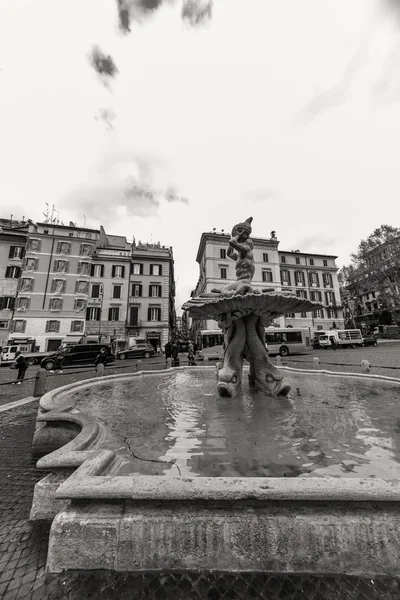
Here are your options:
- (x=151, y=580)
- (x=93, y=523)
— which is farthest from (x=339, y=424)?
(x=93, y=523)

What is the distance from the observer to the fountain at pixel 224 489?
4.95 feet

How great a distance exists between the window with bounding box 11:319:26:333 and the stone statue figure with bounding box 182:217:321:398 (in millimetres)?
32495

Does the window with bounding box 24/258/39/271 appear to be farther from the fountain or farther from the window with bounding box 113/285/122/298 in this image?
the fountain

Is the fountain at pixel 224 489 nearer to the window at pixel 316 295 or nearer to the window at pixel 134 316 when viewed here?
the window at pixel 134 316

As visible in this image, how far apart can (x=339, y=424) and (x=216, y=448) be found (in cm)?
174

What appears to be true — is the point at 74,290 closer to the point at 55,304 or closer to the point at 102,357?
the point at 55,304

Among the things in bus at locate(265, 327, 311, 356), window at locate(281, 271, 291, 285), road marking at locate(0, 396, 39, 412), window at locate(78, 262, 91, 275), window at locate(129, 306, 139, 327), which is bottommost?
road marking at locate(0, 396, 39, 412)

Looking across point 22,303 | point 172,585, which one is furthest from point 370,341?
point 22,303

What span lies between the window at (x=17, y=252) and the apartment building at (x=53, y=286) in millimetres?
1436

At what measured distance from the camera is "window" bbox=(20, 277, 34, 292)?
3209 cm

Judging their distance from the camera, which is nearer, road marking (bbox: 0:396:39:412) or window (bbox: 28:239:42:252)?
road marking (bbox: 0:396:39:412)

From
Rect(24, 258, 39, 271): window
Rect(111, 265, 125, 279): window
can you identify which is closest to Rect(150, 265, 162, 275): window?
Rect(111, 265, 125, 279): window

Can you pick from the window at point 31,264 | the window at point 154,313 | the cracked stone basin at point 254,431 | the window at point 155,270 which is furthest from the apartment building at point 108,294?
the cracked stone basin at point 254,431

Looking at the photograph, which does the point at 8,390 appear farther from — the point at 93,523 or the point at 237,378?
the point at 93,523
